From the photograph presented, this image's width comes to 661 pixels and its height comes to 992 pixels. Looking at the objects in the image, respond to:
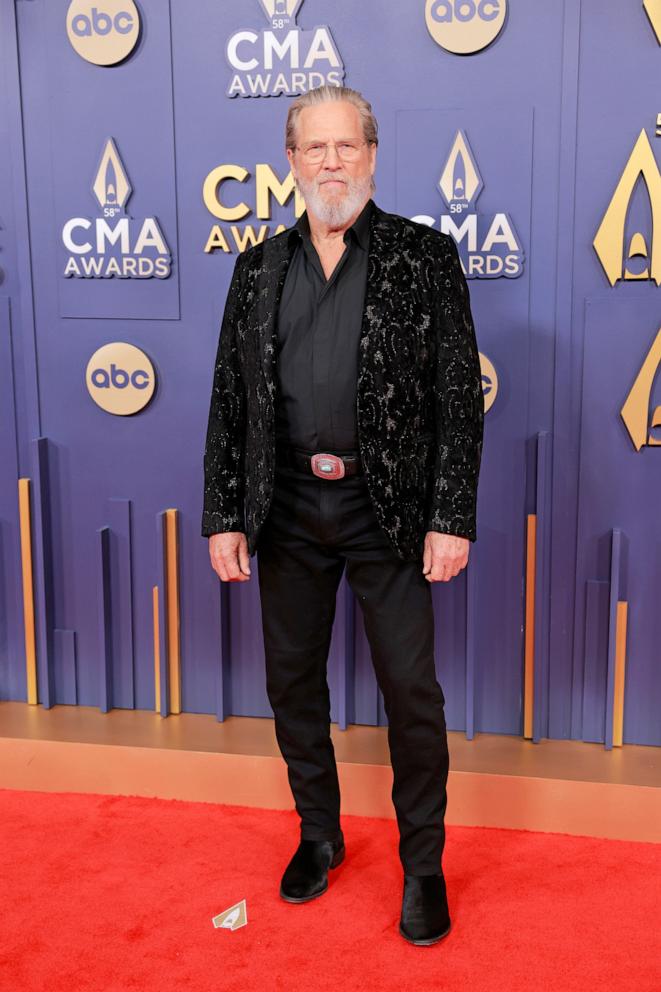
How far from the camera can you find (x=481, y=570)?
8.38 ft

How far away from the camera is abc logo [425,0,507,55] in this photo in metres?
2.31

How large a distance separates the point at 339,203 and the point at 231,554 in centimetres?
70

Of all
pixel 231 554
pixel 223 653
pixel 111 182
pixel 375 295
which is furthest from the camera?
pixel 223 653

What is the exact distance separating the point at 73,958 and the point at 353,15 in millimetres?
2076

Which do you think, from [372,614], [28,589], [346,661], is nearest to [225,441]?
[372,614]

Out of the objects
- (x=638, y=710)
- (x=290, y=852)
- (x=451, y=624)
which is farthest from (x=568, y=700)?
(x=290, y=852)

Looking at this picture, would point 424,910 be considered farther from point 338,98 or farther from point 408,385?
point 338,98

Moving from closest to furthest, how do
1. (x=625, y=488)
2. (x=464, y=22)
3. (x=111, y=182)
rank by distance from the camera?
1. (x=464, y=22)
2. (x=625, y=488)
3. (x=111, y=182)

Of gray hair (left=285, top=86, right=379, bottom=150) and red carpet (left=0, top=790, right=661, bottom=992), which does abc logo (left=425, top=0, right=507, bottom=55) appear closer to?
gray hair (left=285, top=86, right=379, bottom=150)

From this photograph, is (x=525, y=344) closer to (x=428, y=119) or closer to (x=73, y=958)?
(x=428, y=119)

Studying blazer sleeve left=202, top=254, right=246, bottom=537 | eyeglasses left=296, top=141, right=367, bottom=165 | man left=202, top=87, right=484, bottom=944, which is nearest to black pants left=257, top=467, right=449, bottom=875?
man left=202, top=87, right=484, bottom=944

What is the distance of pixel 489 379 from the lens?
246 cm

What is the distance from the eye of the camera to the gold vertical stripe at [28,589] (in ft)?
8.95

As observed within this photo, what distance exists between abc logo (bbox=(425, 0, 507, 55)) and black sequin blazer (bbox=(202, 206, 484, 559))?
2.20ft
